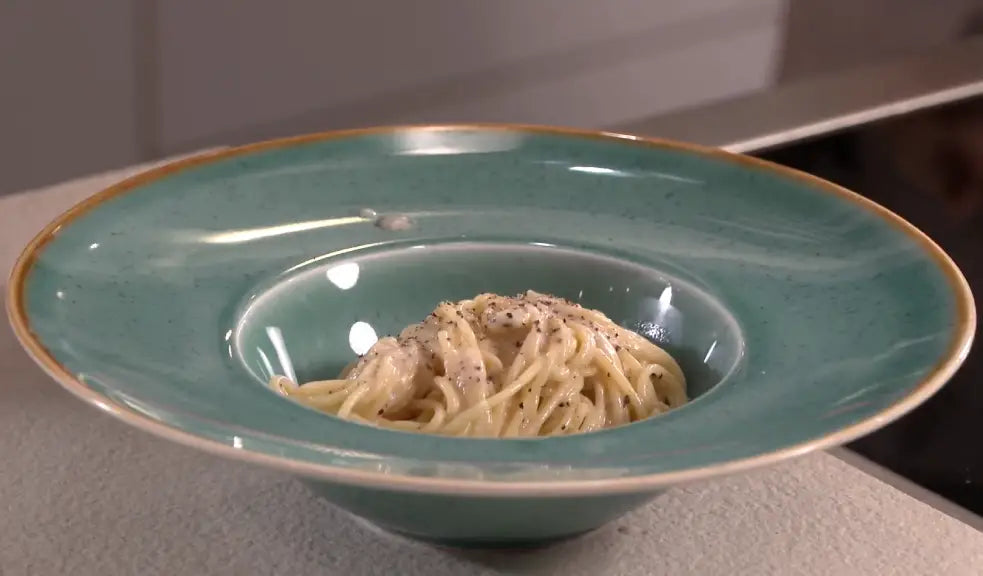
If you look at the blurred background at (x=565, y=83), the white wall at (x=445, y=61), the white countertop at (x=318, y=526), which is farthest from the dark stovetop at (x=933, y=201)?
the white wall at (x=445, y=61)

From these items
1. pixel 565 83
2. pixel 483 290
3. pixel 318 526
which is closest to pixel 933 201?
pixel 483 290

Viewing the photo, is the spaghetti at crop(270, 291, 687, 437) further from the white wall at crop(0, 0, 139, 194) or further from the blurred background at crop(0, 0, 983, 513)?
the white wall at crop(0, 0, 139, 194)

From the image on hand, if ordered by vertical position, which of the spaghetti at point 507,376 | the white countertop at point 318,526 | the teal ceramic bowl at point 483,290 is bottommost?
the white countertop at point 318,526

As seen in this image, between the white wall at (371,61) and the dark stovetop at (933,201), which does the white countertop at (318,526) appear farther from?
the white wall at (371,61)

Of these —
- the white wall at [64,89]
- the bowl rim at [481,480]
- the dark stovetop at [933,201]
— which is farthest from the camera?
the white wall at [64,89]

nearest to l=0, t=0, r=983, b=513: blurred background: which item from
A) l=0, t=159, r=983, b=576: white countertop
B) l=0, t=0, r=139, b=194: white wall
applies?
l=0, t=0, r=139, b=194: white wall

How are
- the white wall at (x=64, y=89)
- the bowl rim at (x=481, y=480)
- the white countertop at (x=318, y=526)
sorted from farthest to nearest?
the white wall at (x=64, y=89), the white countertop at (x=318, y=526), the bowl rim at (x=481, y=480)

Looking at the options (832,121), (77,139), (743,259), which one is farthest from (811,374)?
(77,139)

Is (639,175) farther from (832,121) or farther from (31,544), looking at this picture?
(832,121)
